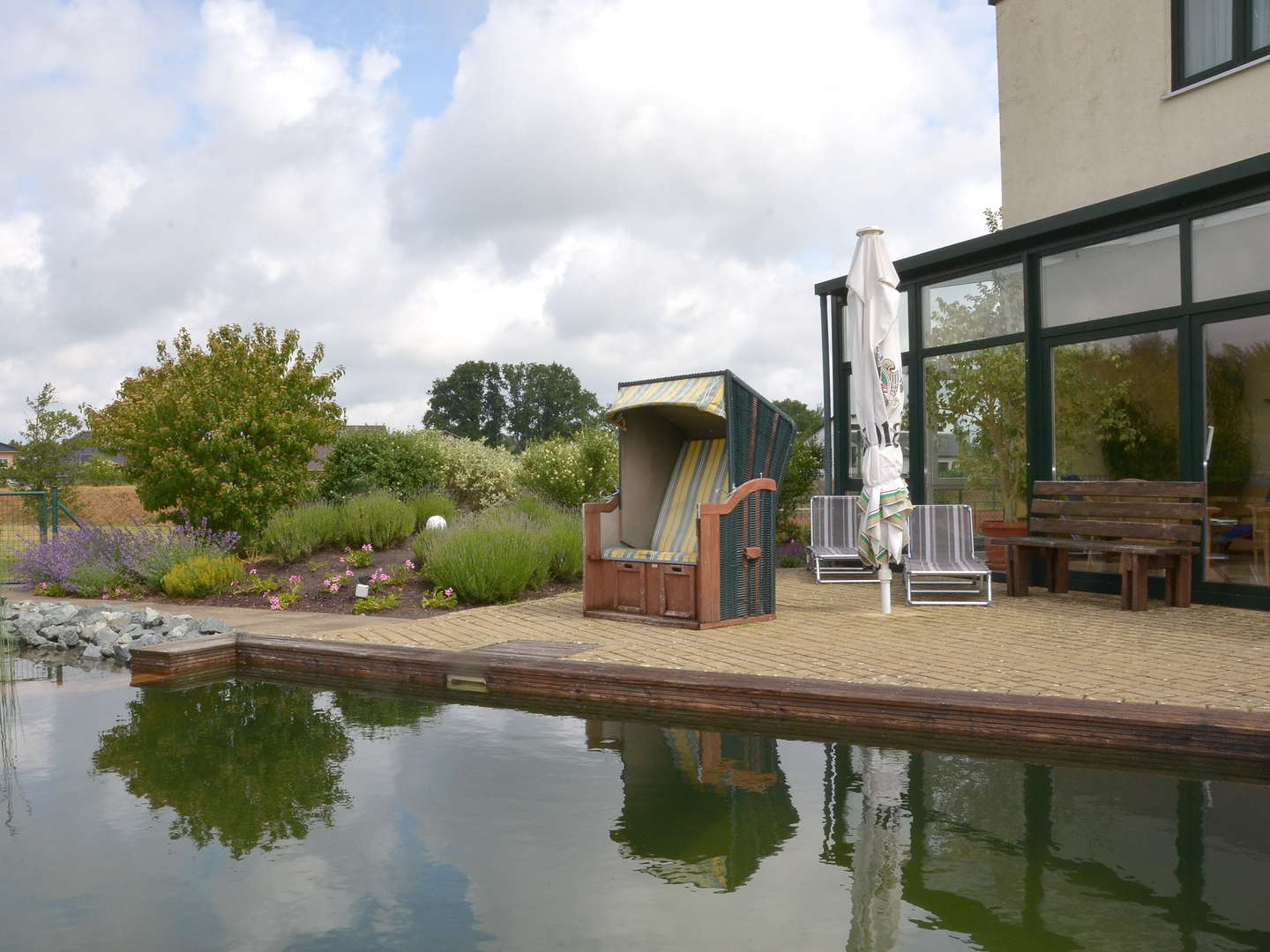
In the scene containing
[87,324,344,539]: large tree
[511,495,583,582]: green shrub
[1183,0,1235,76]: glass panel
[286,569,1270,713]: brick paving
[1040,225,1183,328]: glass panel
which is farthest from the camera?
[87,324,344,539]: large tree

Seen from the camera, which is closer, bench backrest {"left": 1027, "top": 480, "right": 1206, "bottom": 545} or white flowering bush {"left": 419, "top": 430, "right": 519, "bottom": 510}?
bench backrest {"left": 1027, "top": 480, "right": 1206, "bottom": 545}

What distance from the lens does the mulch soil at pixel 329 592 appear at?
899 cm

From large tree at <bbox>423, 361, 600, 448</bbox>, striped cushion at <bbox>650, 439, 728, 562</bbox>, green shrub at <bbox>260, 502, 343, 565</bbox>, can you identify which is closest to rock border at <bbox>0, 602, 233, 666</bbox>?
green shrub at <bbox>260, 502, 343, 565</bbox>

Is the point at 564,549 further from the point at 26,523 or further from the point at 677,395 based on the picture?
the point at 26,523

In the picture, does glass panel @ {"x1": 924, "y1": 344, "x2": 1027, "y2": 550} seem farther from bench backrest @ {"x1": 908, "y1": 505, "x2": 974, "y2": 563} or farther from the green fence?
the green fence

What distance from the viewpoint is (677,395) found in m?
7.61

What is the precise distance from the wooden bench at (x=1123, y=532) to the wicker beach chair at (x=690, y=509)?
2625 mm

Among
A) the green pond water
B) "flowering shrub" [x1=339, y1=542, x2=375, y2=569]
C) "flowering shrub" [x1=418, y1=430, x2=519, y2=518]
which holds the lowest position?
the green pond water

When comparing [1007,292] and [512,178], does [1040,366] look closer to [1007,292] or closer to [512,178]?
[1007,292]

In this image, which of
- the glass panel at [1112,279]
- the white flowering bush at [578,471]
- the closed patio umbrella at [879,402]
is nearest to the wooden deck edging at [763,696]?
the closed patio umbrella at [879,402]

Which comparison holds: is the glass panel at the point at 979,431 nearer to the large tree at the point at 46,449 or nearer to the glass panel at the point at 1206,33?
the glass panel at the point at 1206,33

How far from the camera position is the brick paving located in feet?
16.8

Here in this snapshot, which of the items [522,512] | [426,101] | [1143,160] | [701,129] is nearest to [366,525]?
[522,512]

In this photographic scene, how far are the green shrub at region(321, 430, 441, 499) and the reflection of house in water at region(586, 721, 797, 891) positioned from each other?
35.3ft
